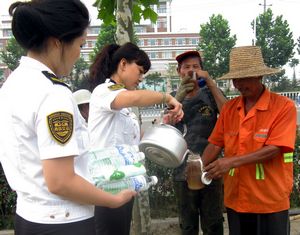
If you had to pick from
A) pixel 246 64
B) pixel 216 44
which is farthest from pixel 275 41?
pixel 246 64

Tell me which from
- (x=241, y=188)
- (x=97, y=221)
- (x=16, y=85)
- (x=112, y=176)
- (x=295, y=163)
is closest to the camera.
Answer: (x=16, y=85)

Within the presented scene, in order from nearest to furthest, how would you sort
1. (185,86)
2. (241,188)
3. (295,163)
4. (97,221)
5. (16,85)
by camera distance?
(16,85) → (97,221) → (241,188) → (185,86) → (295,163)

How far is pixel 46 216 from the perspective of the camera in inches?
51.6

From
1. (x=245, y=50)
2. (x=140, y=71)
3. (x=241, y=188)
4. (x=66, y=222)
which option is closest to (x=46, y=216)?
(x=66, y=222)

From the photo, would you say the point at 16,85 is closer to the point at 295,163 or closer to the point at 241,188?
the point at 241,188

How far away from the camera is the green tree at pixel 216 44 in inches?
1401

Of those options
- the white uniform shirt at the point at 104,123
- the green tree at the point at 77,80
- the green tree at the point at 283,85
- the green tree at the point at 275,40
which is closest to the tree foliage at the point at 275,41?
the green tree at the point at 275,40

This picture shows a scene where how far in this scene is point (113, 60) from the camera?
85.5 inches

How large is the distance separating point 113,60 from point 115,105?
415 mm

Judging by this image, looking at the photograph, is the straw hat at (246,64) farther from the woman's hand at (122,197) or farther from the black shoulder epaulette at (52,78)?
the black shoulder epaulette at (52,78)

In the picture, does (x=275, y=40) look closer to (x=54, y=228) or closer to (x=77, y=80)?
(x=77, y=80)

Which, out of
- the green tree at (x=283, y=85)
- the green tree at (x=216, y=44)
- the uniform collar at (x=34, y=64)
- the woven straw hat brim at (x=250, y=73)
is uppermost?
the green tree at (x=216, y=44)

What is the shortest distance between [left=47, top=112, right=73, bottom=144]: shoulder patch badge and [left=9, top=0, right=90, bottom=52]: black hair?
271mm

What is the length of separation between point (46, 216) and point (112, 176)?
0.32m
